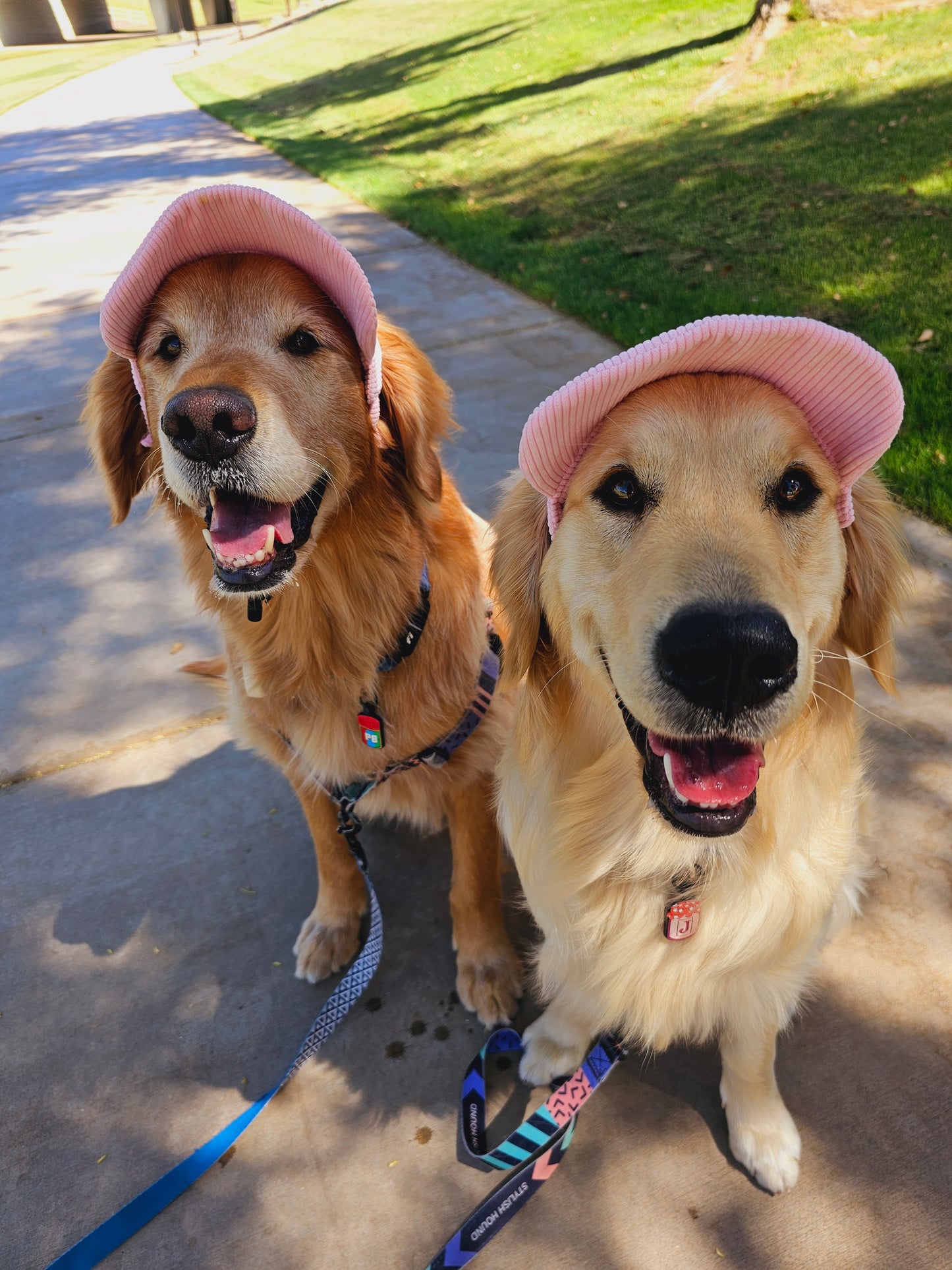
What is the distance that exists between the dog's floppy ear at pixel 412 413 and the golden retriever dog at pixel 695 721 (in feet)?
1.00

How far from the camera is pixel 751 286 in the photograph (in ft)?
19.1

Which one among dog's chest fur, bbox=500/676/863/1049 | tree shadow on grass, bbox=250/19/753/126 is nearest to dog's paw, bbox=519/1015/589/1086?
dog's chest fur, bbox=500/676/863/1049

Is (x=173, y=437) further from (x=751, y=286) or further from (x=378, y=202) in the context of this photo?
(x=378, y=202)

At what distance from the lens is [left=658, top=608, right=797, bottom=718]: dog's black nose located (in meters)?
1.38

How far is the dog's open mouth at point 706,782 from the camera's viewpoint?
5.16 feet

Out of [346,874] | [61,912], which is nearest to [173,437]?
[346,874]

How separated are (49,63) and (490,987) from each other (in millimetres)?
45060

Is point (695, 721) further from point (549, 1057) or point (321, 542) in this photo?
point (549, 1057)

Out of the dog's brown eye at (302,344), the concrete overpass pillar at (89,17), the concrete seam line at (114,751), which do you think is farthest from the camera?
the concrete overpass pillar at (89,17)

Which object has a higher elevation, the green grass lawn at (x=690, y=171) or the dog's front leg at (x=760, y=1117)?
the green grass lawn at (x=690, y=171)

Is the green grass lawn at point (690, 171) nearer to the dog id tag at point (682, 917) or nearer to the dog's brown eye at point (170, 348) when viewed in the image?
the dog id tag at point (682, 917)

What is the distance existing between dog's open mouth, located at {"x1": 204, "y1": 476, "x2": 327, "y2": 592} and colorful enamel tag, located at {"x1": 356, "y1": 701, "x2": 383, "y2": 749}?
1.71ft

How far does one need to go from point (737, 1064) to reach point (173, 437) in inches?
80.1

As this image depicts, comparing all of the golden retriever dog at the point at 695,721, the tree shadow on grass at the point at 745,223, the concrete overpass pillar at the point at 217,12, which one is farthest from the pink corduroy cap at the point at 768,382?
the concrete overpass pillar at the point at 217,12
